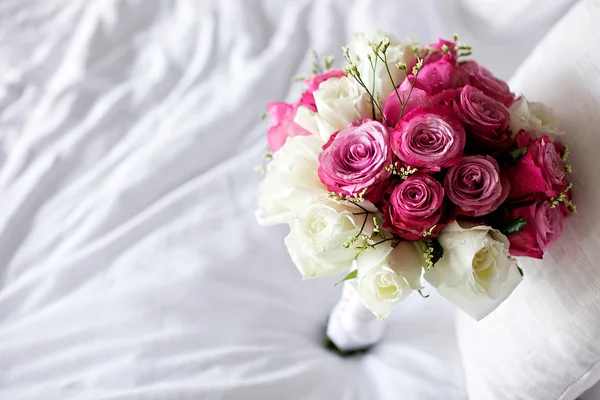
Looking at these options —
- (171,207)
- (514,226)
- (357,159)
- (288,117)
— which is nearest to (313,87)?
(288,117)

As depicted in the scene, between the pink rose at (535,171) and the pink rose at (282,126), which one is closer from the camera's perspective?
the pink rose at (535,171)

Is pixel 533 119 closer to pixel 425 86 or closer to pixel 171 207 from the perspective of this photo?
pixel 425 86

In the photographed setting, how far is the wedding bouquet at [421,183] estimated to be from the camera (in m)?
0.46

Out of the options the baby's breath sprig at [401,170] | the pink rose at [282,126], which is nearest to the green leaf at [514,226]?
the baby's breath sprig at [401,170]

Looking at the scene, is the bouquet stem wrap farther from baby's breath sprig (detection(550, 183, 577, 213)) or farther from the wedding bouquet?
baby's breath sprig (detection(550, 183, 577, 213))

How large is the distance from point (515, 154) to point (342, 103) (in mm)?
172

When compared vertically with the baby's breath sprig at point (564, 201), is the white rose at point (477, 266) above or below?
below

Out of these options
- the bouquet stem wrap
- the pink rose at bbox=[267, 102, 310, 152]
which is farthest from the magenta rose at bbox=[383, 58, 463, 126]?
the bouquet stem wrap

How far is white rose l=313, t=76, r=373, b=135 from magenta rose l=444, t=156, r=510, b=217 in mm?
114

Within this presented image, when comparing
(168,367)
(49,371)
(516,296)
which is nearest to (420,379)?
(516,296)

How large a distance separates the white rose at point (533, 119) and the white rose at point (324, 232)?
18cm

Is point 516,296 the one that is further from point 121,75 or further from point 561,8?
point 121,75

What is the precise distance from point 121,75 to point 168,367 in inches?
23.8

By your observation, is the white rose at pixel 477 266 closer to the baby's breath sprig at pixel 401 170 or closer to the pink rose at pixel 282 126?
the baby's breath sprig at pixel 401 170
